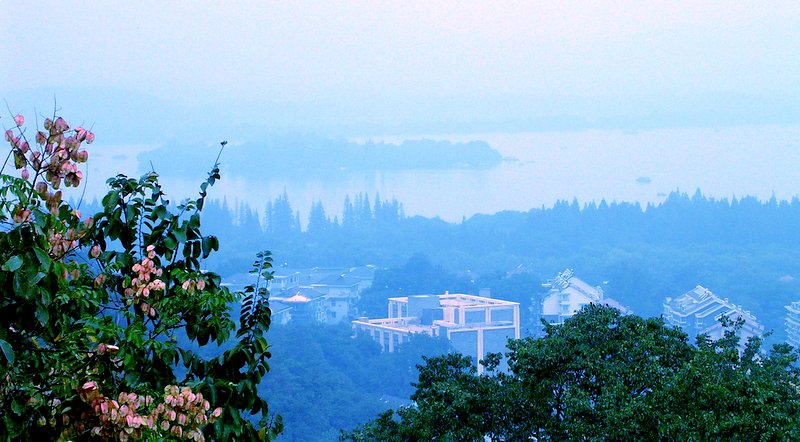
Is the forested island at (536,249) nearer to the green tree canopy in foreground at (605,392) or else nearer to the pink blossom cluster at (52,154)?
the green tree canopy in foreground at (605,392)

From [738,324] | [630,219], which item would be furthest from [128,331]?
[630,219]

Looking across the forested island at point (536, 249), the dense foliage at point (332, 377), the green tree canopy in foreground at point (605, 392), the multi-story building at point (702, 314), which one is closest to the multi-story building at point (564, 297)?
the forested island at point (536, 249)

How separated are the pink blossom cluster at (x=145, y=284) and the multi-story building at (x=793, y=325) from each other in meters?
25.6

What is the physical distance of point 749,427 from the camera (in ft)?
14.0

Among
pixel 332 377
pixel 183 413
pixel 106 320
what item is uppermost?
Result: pixel 106 320

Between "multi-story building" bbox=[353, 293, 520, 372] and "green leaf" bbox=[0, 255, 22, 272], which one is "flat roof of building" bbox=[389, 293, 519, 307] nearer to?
"multi-story building" bbox=[353, 293, 520, 372]

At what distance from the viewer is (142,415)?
6.93 ft

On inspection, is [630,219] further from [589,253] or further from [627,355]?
[627,355]

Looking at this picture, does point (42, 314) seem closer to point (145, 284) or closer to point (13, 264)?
point (13, 264)

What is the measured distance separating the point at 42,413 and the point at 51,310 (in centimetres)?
26

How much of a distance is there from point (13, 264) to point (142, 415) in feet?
1.51

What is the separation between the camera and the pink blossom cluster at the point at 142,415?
2.06m

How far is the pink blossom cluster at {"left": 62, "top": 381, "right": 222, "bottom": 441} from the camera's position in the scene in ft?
6.75

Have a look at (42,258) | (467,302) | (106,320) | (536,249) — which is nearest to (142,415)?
(106,320)
